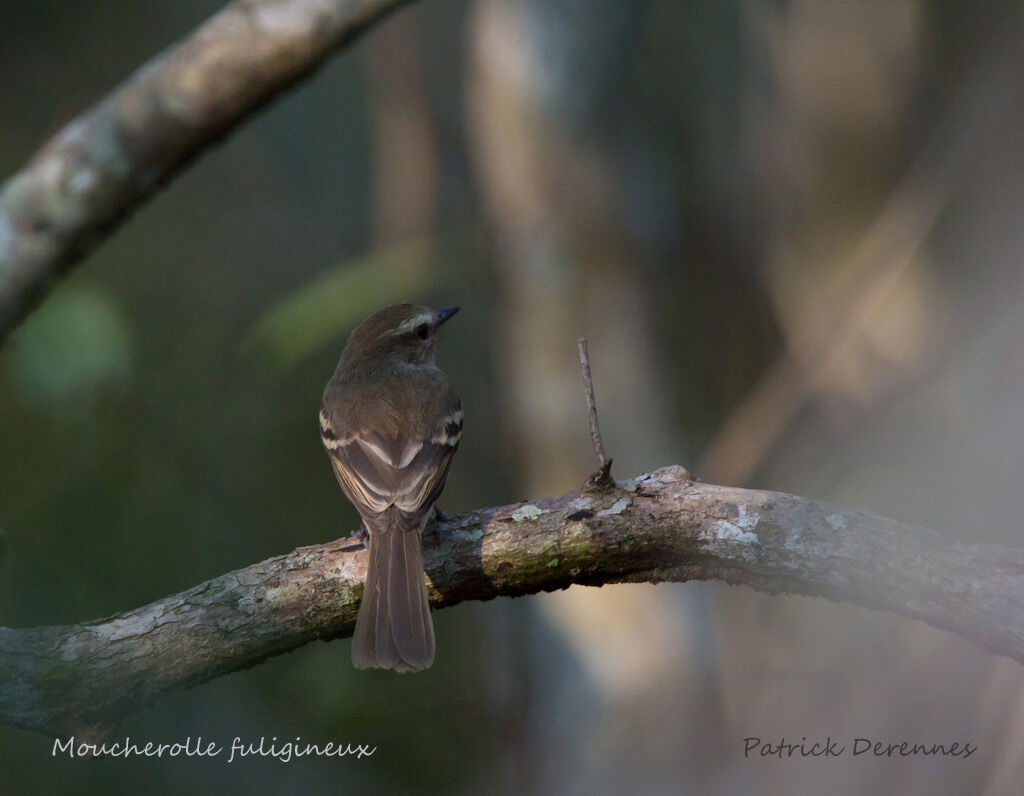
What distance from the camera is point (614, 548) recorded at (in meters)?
3.29

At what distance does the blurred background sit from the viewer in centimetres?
632

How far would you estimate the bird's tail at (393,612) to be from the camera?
3395mm

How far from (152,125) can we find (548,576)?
178 cm

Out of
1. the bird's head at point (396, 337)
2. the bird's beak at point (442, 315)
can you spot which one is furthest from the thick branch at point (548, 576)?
the bird's beak at point (442, 315)

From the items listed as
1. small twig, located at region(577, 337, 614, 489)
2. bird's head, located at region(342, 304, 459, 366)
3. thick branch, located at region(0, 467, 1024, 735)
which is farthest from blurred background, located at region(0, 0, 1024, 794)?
small twig, located at region(577, 337, 614, 489)

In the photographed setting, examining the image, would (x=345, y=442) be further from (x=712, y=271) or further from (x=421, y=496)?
(x=712, y=271)

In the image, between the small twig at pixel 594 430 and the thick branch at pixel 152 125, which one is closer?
Result: the thick branch at pixel 152 125

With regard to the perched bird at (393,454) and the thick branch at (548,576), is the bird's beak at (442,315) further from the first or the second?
the thick branch at (548,576)

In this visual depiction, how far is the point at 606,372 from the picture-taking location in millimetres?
7043

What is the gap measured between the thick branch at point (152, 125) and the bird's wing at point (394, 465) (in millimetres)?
1520

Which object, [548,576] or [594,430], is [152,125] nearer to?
[594,430]

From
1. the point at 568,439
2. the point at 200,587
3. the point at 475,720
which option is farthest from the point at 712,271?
the point at 200,587

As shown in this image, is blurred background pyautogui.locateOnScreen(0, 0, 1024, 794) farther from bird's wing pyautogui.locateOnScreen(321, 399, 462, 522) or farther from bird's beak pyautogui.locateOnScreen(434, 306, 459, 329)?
bird's wing pyautogui.locateOnScreen(321, 399, 462, 522)

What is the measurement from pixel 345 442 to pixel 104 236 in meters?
1.72
